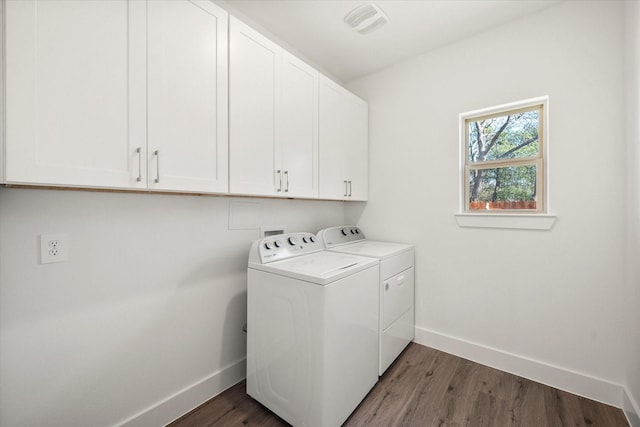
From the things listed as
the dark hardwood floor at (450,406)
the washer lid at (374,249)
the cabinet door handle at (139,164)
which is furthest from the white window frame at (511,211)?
the cabinet door handle at (139,164)

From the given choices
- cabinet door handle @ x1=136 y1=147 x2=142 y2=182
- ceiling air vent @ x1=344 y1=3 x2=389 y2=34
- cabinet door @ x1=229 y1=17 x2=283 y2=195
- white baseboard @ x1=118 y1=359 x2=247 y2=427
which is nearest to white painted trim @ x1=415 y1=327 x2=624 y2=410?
white baseboard @ x1=118 y1=359 x2=247 y2=427

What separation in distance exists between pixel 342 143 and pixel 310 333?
5.30 ft

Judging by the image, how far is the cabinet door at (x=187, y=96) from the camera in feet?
4.02

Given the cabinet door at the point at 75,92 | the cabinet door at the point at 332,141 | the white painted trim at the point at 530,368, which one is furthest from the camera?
the cabinet door at the point at 332,141

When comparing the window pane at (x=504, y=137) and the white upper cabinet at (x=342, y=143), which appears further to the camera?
the white upper cabinet at (x=342, y=143)

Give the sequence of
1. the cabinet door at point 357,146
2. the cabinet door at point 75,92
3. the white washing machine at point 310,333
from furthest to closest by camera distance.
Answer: the cabinet door at point 357,146, the white washing machine at point 310,333, the cabinet door at point 75,92

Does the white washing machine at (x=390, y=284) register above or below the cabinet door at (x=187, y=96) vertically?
below

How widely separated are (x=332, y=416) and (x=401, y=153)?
211cm

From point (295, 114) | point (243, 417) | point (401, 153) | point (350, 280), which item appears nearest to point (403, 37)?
point (401, 153)

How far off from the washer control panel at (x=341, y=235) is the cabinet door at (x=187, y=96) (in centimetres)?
103

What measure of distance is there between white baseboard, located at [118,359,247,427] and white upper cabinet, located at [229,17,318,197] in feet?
4.02

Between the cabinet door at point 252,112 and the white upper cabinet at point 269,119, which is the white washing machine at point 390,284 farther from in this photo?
the cabinet door at point 252,112

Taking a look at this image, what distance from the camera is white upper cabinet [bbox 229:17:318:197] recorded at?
1557mm

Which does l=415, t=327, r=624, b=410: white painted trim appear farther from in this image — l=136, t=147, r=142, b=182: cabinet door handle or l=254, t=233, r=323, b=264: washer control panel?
l=136, t=147, r=142, b=182: cabinet door handle
